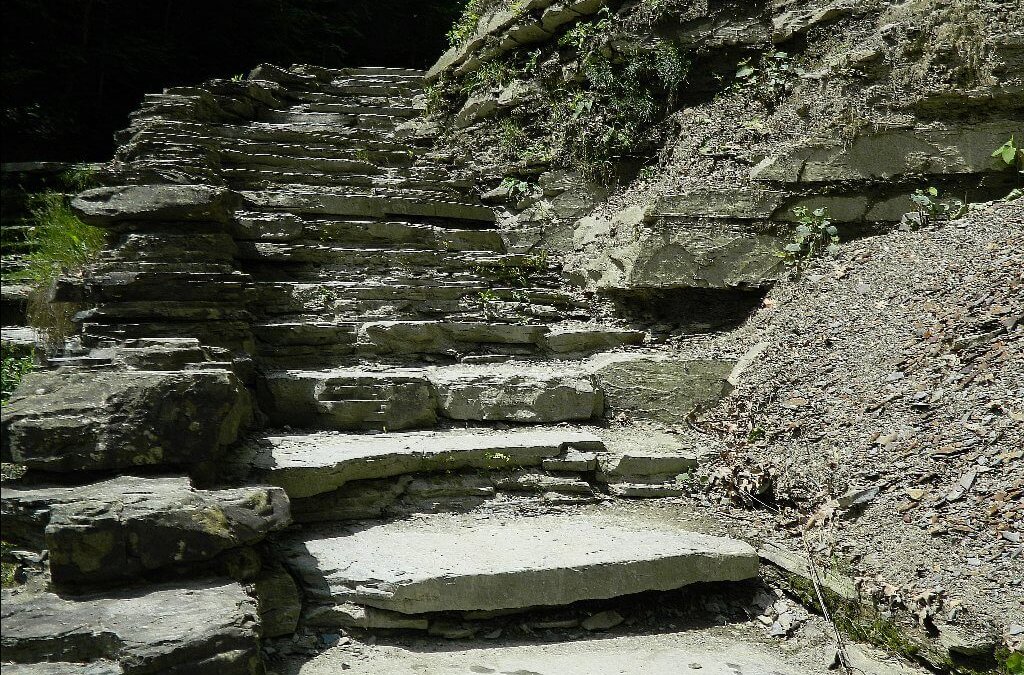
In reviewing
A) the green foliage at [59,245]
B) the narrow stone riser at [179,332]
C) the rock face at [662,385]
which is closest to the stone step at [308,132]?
the green foliage at [59,245]

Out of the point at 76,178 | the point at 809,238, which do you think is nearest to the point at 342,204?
the point at 76,178

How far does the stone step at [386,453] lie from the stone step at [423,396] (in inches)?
4.8

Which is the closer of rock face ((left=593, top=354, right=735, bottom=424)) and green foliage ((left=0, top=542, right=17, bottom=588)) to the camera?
green foliage ((left=0, top=542, right=17, bottom=588))

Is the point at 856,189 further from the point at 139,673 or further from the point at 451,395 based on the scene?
the point at 139,673

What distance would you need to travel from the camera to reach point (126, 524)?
243cm

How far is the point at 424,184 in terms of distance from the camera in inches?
255

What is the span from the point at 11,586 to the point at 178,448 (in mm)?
714

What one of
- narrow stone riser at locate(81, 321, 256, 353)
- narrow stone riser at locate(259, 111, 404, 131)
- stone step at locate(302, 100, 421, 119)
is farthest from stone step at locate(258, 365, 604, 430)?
stone step at locate(302, 100, 421, 119)

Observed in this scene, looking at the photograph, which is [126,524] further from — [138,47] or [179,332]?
[138,47]

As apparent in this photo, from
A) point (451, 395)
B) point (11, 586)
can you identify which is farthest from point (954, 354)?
point (11, 586)

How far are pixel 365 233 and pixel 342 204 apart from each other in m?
0.37

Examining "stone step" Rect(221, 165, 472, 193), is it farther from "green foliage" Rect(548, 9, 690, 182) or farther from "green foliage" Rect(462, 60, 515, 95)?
"green foliage" Rect(462, 60, 515, 95)

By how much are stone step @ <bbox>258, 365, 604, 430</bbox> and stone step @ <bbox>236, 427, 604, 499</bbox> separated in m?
0.12

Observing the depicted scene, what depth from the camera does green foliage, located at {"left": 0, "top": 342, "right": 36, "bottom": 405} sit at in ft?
12.1
